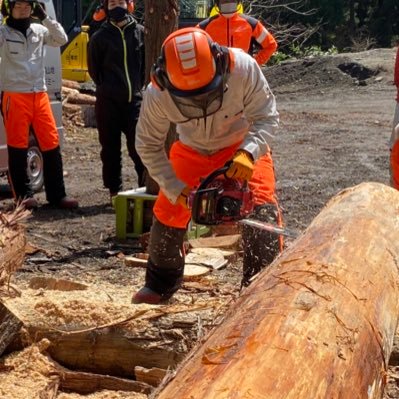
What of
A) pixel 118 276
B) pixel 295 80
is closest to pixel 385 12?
pixel 295 80

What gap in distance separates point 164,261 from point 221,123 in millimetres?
983

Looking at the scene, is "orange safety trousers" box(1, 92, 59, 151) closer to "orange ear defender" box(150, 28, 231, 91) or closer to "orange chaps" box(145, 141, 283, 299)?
"orange chaps" box(145, 141, 283, 299)

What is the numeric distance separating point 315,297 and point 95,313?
170cm

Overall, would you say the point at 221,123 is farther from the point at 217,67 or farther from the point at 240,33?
the point at 240,33

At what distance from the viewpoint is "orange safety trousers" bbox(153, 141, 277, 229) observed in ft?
17.3

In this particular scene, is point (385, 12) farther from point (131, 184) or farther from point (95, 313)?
point (95, 313)

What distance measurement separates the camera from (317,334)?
300 cm

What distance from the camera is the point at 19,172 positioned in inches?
333

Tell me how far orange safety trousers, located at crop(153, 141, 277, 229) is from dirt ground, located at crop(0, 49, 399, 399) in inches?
25.3

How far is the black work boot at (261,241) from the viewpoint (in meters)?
5.20

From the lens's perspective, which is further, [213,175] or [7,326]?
[213,175]

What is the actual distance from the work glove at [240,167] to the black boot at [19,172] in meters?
3.97

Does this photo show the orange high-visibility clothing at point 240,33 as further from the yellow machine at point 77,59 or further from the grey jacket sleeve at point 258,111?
the yellow machine at point 77,59

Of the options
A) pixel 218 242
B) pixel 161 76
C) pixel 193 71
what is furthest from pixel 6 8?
pixel 193 71
